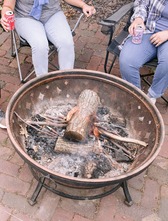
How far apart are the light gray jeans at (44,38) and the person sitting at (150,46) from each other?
20.9 inches

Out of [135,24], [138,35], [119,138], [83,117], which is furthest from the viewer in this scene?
[135,24]

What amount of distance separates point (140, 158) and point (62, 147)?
1.81 feet

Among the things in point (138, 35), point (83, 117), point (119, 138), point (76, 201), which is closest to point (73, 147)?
point (83, 117)

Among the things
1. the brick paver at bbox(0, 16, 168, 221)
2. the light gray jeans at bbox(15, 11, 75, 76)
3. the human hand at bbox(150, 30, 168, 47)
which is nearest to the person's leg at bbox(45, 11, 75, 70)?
the light gray jeans at bbox(15, 11, 75, 76)

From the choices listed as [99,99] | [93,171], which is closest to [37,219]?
[93,171]

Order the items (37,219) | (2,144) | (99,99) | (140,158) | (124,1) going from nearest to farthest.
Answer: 1. (140,158)
2. (37,219)
3. (99,99)
4. (2,144)
5. (124,1)

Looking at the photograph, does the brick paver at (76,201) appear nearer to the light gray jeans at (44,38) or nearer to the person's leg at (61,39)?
the light gray jeans at (44,38)

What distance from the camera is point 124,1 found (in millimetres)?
4531

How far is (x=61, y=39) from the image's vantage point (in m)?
2.68

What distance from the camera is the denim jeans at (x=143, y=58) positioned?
2555 millimetres

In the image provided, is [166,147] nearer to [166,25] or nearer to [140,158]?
[140,158]

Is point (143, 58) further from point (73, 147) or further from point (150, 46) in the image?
point (73, 147)

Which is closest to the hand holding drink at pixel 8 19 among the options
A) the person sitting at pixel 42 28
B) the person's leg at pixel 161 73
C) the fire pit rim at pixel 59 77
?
the person sitting at pixel 42 28

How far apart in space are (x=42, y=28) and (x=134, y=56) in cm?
93
